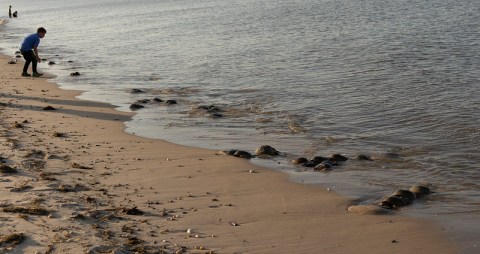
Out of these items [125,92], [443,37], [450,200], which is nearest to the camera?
[450,200]

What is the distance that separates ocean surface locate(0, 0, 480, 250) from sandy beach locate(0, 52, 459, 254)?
640 mm

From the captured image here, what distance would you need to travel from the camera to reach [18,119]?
12.9 metres

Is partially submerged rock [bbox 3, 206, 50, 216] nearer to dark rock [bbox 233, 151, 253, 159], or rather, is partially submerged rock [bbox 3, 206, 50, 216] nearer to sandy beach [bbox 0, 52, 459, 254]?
sandy beach [bbox 0, 52, 459, 254]

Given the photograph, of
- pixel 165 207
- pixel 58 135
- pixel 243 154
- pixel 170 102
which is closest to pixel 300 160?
pixel 243 154

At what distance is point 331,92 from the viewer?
50.7 ft

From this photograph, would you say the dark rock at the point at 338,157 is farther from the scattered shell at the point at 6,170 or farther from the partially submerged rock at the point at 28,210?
the scattered shell at the point at 6,170

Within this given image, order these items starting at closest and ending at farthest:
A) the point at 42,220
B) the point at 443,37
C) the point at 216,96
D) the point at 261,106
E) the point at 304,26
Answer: the point at 42,220
the point at 261,106
the point at 216,96
the point at 443,37
the point at 304,26

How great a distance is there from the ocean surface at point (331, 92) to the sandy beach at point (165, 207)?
25.2 inches

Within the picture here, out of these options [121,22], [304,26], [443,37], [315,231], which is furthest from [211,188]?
[121,22]

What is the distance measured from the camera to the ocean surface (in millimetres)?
9273

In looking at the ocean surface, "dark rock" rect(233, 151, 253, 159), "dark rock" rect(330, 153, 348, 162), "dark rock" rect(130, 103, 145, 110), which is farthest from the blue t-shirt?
"dark rock" rect(330, 153, 348, 162)

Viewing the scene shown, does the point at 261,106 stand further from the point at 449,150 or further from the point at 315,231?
the point at 315,231

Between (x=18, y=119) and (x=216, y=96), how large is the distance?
5123 millimetres

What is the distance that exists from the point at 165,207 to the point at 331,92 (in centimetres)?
860
